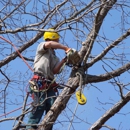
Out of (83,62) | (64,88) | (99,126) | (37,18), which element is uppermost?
(37,18)

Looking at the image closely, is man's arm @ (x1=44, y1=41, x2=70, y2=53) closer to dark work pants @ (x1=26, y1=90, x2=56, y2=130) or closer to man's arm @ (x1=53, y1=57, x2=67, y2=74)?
man's arm @ (x1=53, y1=57, x2=67, y2=74)

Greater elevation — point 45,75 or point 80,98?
point 45,75

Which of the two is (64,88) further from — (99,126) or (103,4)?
(103,4)

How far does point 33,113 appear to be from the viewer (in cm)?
461

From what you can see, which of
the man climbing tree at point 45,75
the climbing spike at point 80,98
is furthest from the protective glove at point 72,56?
the climbing spike at point 80,98

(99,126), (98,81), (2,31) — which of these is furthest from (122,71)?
(2,31)

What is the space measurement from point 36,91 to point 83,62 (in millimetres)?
657

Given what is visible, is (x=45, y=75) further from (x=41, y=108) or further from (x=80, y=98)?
(x=80, y=98)

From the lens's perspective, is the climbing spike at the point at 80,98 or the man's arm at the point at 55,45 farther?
the man's arm at the point at 55,45

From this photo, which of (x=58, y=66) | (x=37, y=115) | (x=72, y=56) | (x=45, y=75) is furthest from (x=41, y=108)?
(x=72, y=56)

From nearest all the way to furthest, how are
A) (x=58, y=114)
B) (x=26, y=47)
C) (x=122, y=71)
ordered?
1. (x=58, y=114)
2. (x=122, y=71)
3. (x=26, y=47)

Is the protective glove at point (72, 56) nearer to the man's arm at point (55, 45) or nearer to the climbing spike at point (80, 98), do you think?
the man's arm at point (55, 45)

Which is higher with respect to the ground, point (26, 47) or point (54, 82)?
point (26, 47)

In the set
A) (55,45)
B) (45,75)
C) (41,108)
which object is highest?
(55,45)
